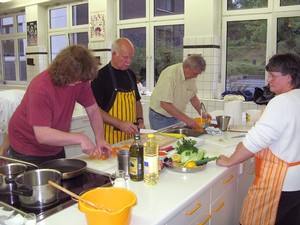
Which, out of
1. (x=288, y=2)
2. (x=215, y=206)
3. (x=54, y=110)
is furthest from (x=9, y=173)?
(x=288, y=2)

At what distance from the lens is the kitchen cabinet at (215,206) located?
1518 mm

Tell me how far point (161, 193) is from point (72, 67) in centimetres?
82

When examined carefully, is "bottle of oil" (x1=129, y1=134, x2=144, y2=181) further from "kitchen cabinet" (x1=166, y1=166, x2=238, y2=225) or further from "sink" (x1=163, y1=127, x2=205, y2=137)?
"sink" (x1=163, y1=127, x2=205, y2=137)

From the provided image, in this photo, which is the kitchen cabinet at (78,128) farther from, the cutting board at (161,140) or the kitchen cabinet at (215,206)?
the kitchen cabinet at (215,206)

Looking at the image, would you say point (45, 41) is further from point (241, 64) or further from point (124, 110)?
point (124, 110)

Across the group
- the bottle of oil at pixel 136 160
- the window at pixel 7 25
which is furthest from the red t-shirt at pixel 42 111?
the window at pixel 7 25

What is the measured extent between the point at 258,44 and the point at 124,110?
256cm

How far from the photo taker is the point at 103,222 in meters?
1.07

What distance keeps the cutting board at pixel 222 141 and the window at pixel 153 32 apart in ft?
9.11

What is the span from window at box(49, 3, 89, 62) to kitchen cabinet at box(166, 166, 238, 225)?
15.9ft

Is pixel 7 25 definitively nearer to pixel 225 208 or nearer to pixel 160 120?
pixel 160 120

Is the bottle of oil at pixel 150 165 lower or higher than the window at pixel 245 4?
lower

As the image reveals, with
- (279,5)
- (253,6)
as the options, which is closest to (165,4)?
(253,6)

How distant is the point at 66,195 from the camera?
1444mm
